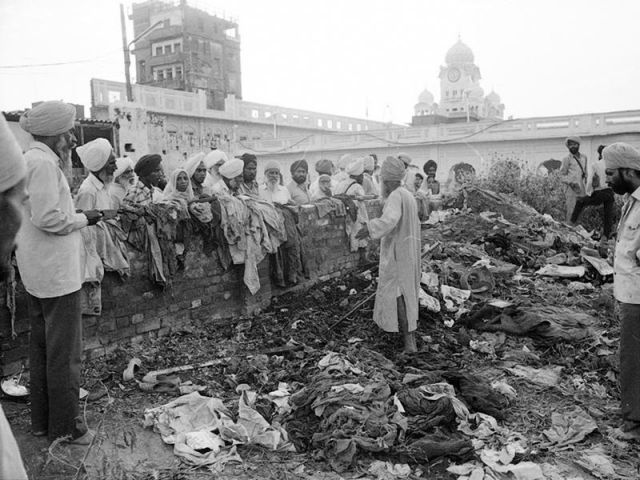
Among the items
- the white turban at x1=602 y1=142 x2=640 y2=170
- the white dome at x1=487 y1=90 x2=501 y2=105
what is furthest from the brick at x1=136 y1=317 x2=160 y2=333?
the white dome at x1=487 y1=90 x2=501 y2=105

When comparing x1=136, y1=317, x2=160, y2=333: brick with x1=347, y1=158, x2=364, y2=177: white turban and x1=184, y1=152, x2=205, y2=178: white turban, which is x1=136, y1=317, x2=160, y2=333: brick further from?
x1=347, y1=158, x2=364, y2=177: white turban

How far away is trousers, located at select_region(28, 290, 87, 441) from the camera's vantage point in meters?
3.37

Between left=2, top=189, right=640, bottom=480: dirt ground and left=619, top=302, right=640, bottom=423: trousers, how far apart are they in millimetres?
240

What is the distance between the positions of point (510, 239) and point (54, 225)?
26.0 ft

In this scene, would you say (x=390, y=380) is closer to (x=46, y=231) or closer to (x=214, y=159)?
(x=46, y=231)

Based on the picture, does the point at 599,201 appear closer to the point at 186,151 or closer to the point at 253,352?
the point at 253,352

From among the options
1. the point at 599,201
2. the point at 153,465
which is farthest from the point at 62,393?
the point at 599,201

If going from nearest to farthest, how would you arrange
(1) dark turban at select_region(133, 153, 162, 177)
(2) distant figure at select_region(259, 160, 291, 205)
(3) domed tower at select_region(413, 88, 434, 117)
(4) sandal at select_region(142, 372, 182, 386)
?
1. (4) sandal at select_region(142, 372, 182, 386)
2. (1) dark turban at select_region(133, 153, 162, 177)
3. (2) distant figure at select_region(259, 160, 291, 205)
4. (3) domed tower at select_region(413, 88, 434, 117)

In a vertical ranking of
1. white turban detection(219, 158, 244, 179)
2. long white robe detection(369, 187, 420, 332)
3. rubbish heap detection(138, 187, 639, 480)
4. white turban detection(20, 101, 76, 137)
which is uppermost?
white turban detection(20, 101, 76, 137)

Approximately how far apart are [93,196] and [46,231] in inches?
81.0

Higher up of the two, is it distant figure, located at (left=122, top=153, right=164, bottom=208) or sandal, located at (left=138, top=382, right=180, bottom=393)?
distant figure, located at (left=122, top=153, right=164, bottom=208)

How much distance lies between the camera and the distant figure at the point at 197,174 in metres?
6.85

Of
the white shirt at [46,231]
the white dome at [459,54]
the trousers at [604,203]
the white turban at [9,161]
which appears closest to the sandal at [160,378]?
the white shirt at [46,231]

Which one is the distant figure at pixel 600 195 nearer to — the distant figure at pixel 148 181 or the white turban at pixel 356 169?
the white turban at pixel 356 169
